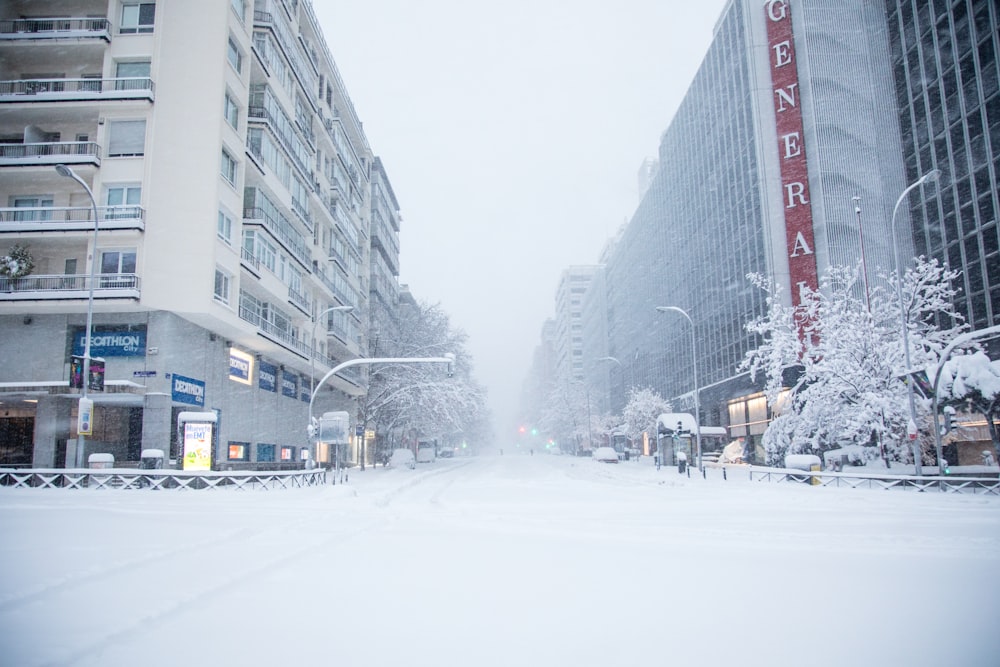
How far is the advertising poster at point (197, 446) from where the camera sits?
25812 millimetres

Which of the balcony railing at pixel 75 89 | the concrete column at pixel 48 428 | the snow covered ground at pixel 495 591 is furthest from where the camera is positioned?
the balcony railing at pixel 75 89

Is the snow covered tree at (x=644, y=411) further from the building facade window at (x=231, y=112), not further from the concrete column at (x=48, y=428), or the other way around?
the concrete column at (x=48, y=428)

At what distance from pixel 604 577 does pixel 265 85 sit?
34372 mm

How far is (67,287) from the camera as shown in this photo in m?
27.9

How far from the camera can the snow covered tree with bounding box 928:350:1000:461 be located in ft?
74.8

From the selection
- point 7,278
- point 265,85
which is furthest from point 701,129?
point 7,278

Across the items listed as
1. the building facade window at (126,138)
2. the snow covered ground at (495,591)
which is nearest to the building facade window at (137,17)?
the building facade window at (126,138)

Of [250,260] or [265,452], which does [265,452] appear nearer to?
[265,452]

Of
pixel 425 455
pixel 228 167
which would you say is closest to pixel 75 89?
pixel 228 167

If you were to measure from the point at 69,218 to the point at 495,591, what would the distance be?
1158 inches

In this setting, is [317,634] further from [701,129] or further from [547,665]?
[701,129]

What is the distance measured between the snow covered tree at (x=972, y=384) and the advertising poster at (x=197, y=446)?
27.4 meters

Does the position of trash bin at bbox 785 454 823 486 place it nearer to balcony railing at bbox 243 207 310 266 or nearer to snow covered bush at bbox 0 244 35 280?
balcony railing at bbox 243 207 310 266

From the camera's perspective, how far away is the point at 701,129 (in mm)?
64750
